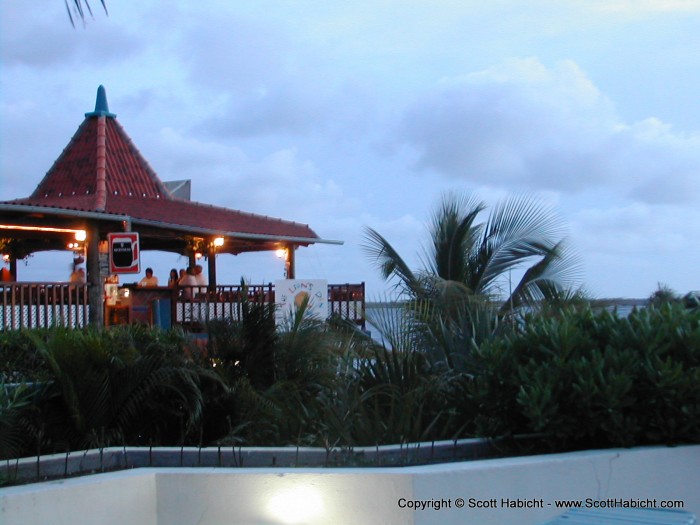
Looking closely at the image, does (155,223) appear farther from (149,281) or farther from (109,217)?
(149,281)

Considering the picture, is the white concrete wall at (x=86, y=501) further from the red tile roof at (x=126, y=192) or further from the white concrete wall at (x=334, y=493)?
the red tile roof at (x=126, y=192)

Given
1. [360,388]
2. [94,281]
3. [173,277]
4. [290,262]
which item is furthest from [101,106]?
[360,388]

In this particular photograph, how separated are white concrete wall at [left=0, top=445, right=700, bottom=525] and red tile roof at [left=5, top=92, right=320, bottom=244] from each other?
959 centimetres

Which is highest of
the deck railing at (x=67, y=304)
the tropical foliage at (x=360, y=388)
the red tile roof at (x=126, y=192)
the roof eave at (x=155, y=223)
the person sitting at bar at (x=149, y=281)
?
the red tile roof at (x=126, y=192)

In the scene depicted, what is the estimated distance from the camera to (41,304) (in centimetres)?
1218

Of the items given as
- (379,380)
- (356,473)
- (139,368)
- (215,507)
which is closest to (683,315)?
(379,380)

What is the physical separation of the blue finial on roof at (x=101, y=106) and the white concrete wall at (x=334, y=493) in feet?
45.6

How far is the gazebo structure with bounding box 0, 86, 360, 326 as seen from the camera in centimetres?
1320

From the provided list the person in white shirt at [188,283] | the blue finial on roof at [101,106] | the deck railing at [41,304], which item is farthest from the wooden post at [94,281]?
the blue finial on roof at [101,106]

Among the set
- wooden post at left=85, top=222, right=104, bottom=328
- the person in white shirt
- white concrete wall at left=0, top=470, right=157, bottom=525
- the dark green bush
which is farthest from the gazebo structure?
the dark green bush

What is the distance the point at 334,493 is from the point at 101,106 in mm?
14745

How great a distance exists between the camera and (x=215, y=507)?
476 cm

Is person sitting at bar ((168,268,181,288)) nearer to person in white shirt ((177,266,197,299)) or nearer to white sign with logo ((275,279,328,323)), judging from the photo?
person in white shirt ((177,266,197,299))

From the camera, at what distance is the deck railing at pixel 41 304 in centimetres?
1154
